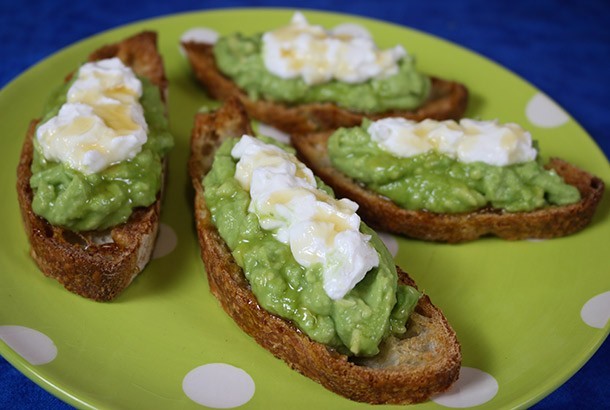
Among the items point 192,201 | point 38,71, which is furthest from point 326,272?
point 38,71

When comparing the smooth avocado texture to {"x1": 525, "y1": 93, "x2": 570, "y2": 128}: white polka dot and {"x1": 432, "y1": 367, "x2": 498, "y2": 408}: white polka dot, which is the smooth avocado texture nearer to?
{"x1": 525, "y1": 93, "x2": 570, "y2": 128}: white polka dot

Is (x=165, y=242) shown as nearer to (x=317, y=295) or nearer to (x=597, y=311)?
(x=317, y=295)

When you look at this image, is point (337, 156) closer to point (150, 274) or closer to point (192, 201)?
point (192, 201)

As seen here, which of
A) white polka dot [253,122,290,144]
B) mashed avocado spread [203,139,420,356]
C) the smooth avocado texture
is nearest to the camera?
mashed avocado spread [203,139,420,356]

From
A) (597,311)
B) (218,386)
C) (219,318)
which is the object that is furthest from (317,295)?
(597,311)

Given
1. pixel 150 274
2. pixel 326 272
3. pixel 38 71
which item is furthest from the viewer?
pixel 38 71

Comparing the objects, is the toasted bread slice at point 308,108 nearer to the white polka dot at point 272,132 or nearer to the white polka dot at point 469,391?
the white polka dot at point 272,132

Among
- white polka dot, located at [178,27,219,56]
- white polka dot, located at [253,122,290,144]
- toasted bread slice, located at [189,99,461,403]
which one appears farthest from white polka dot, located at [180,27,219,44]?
toasted bread slice, located at [189,99,461,403]
